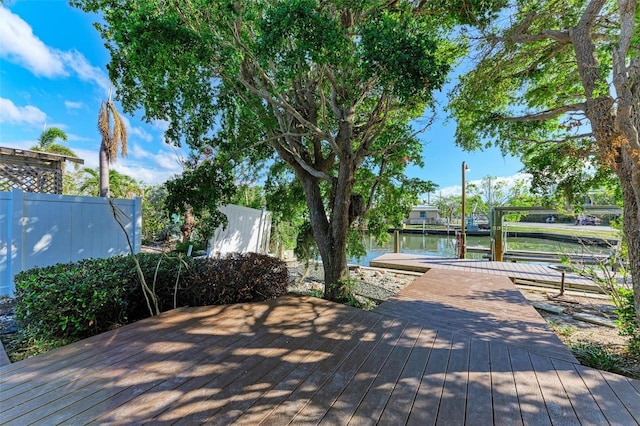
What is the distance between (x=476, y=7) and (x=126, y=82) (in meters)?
4.51

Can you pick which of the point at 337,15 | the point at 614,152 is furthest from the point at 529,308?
the point at 337,15

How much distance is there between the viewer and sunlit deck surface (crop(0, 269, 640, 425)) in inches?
57.0

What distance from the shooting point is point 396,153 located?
4211 millimetres

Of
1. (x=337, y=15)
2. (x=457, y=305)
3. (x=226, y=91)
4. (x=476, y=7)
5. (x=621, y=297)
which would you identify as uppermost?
(x=476, y=7)

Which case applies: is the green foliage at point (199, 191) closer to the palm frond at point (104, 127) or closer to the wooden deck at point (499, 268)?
the wooden deck at point (499, 268)

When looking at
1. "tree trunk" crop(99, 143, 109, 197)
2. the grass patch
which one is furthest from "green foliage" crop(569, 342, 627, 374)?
"tree trunk" crop(99, 143, 109, 197)

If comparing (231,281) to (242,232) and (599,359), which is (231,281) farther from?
(599,359)

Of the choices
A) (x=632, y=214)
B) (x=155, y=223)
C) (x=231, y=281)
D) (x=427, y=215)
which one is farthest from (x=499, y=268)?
(x=427, y=215)

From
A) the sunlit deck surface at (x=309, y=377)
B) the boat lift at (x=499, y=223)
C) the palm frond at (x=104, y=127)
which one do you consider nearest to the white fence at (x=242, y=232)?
the sunlit deck surface at (x=309, y=377)

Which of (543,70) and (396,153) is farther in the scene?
(543,70)

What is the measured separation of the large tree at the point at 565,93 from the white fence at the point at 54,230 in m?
5.24

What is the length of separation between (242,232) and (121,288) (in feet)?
10.6

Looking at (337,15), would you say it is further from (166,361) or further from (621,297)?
(621,297)

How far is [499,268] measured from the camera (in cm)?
648
